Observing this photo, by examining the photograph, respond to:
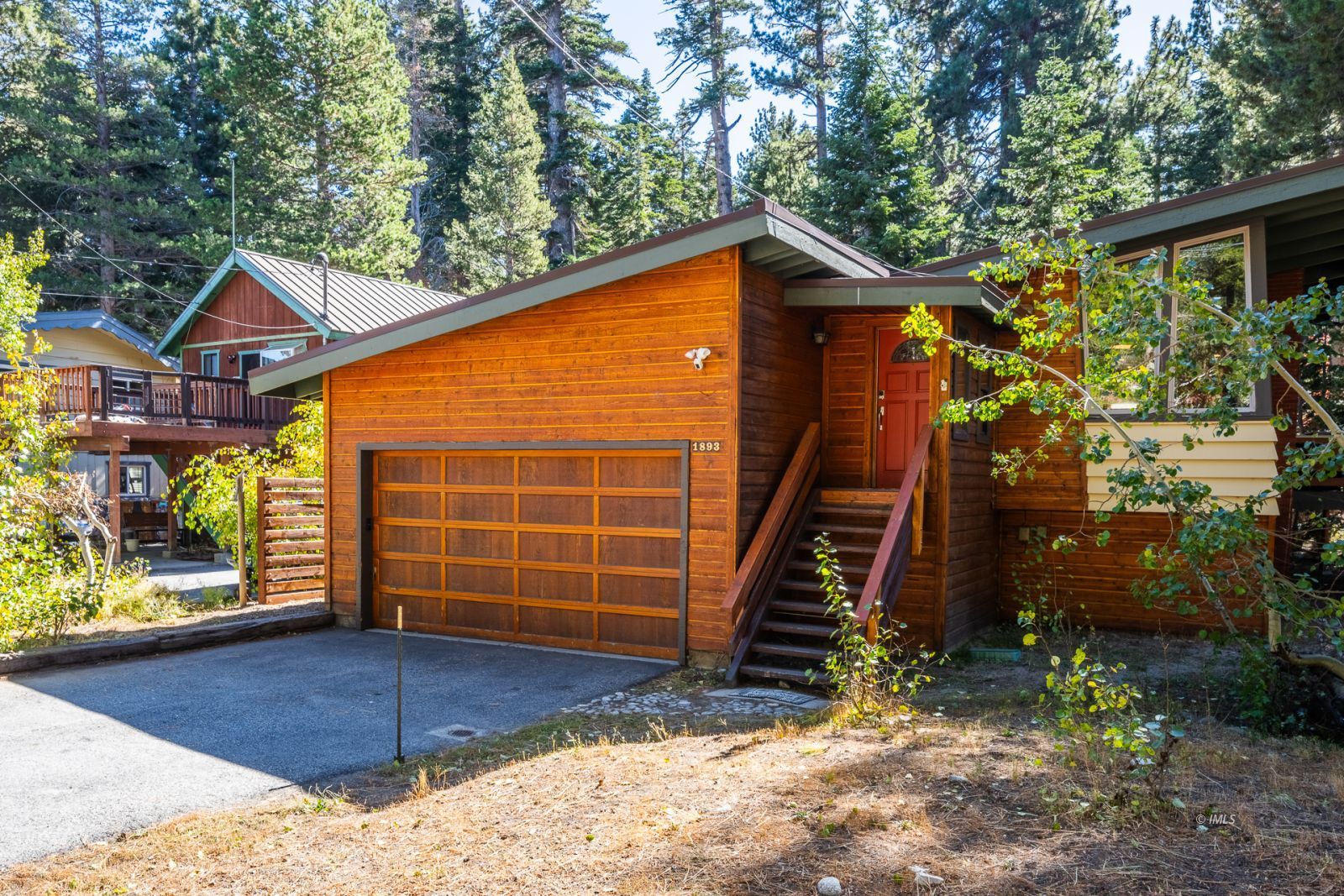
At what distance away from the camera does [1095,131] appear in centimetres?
2194

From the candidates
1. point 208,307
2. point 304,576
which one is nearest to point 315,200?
point 208,307

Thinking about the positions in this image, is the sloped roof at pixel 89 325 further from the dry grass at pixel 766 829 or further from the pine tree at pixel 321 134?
the dry grass at pixel 766 829

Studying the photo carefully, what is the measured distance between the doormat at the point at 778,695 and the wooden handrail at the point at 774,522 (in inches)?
21.2

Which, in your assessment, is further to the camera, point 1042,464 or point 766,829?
point 1042,464

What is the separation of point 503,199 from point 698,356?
21.1 metres

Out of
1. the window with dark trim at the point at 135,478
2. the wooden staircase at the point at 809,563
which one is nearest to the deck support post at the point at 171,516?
the window with dark trim at the point at 135,478

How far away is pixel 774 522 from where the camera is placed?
27.7ft

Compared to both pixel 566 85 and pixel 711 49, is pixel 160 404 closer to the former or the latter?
pixel 566 85

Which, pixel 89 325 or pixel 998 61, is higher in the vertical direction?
pixel 998 61

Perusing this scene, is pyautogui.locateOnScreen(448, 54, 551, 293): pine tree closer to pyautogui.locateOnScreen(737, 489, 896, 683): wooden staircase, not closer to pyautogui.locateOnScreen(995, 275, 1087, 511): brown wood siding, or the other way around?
pyautogui.locateOnScreen(995, 275, 1087, 511): brown wood siding

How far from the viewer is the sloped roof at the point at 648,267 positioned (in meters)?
7.88

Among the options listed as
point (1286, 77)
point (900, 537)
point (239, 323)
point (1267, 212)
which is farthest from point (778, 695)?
point (239, 323)

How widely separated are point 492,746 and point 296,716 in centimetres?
184

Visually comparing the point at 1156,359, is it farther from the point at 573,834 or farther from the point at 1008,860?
the point at 573,834
